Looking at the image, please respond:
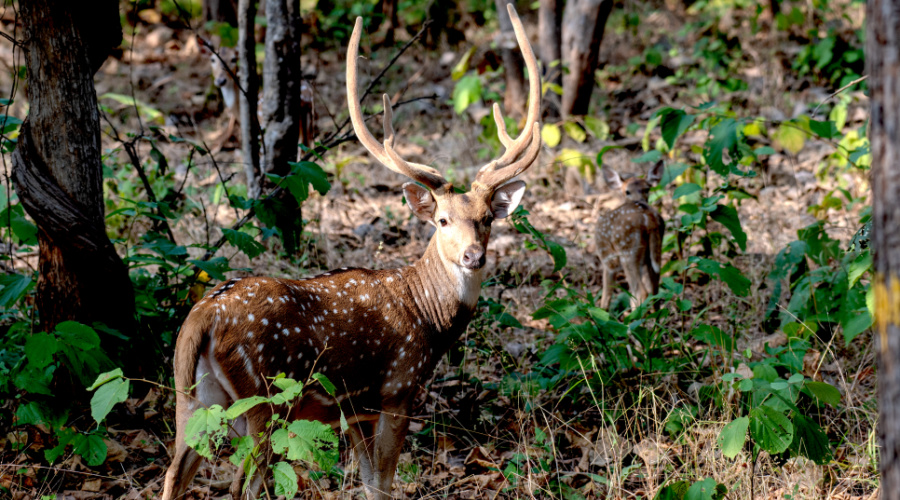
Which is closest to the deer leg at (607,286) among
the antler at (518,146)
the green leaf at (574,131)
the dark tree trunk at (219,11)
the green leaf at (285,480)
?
the green leaf at (574,131)

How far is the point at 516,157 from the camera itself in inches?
177

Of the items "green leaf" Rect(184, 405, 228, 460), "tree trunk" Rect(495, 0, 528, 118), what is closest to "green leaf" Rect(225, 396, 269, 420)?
"green leaf" Rect(184, 405, 228, 460)

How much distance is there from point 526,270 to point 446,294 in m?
2.59

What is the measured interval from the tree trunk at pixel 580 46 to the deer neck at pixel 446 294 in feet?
14.3

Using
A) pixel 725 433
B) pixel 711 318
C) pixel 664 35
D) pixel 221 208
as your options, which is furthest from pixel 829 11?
pixel 725 433

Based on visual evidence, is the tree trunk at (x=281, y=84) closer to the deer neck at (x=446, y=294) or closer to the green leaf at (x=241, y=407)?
the deer neck at (x=446, y=294)

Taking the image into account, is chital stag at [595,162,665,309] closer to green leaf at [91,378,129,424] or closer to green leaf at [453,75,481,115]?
green leaf at [453,75,481,115]

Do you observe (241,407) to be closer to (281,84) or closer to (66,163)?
(66,163)

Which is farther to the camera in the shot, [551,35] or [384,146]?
[551,35]

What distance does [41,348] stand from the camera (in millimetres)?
3494

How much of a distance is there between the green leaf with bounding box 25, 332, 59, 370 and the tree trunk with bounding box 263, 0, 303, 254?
254 cm

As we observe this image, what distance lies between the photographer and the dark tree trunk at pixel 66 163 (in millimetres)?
3932

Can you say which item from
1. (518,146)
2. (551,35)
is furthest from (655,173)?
(518,146)

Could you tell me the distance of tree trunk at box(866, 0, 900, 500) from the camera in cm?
176
